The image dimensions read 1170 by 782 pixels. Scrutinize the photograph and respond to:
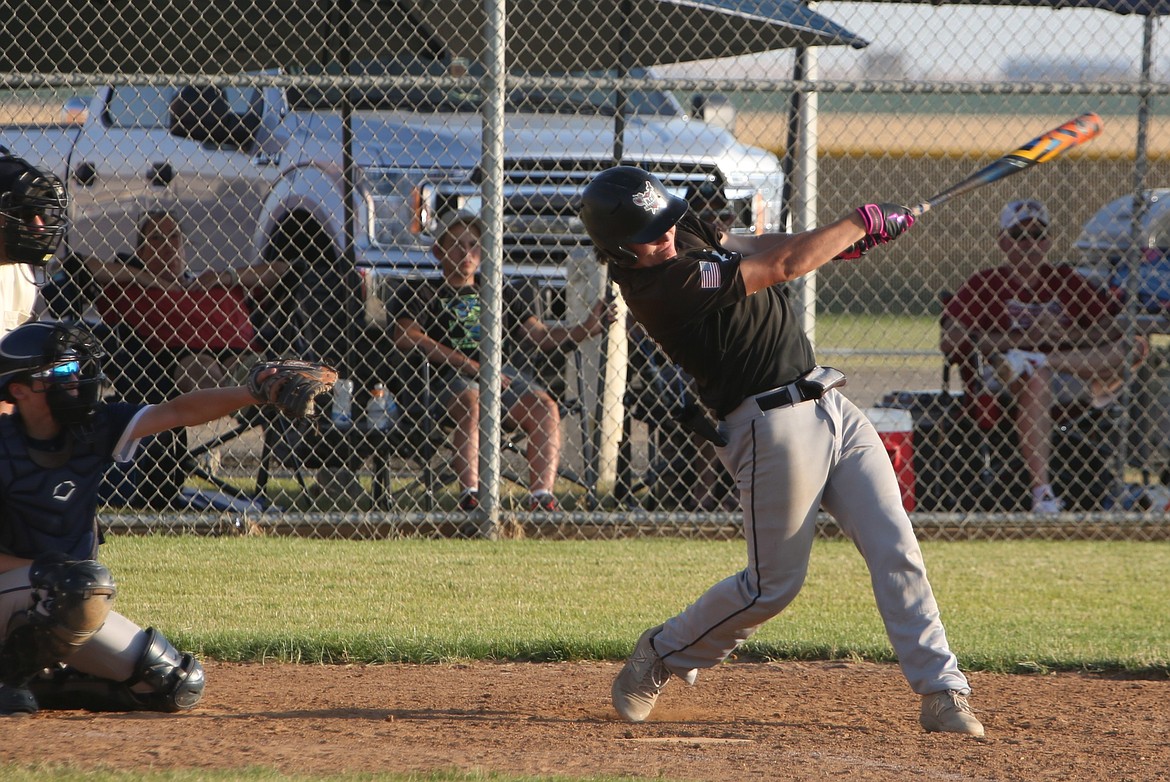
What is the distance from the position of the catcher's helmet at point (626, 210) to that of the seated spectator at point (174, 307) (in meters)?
3.91

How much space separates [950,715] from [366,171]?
5.34 m

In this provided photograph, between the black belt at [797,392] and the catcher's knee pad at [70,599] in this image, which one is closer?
the catcher's knee pad at [70,599]

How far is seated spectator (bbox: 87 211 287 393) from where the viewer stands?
6.98 metres

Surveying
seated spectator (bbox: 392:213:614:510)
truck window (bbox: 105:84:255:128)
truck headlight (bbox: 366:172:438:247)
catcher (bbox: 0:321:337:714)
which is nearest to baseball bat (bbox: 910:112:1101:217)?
catcher (bbox: 0:321:337:714)

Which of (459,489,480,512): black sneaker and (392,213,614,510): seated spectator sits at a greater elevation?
(392,213,614,510): seated spectator

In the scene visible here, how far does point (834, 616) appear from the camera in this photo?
5.27 m

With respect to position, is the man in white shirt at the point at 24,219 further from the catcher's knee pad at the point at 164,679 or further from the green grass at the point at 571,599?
the green grass at the point at 571,599

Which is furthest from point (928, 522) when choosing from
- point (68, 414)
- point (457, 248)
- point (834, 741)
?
point (68, 414)

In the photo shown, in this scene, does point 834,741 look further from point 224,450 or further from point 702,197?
point 224,450

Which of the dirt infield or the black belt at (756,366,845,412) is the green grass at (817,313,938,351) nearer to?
the dirt infield

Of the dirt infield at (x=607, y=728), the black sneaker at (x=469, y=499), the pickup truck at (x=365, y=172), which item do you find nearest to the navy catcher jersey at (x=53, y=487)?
the dirt infield at (x=607, y=728)

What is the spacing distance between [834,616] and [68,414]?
118 inches

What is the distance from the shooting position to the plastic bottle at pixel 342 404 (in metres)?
7.16

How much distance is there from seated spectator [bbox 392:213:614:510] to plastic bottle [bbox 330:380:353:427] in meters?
0.48
